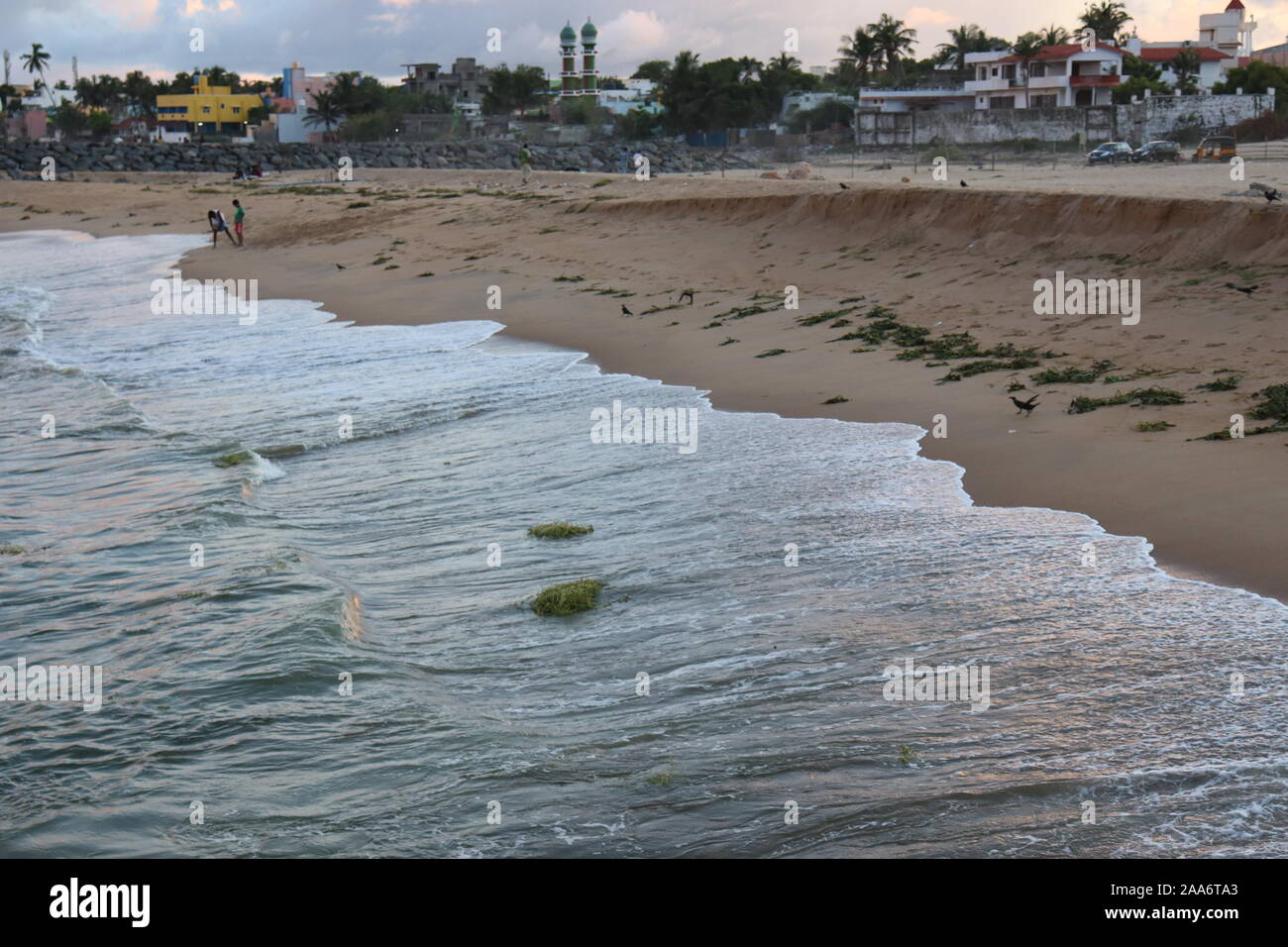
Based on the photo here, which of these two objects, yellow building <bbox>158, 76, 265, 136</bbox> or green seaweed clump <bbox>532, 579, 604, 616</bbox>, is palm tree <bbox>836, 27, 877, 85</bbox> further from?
green seaweed clump <bbox>532, 579, 604, 616</bbox>

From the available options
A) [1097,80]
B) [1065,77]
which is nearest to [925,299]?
[1097,80]

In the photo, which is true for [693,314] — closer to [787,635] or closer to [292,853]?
[787,635]

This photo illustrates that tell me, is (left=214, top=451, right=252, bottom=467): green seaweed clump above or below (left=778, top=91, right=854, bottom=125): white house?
below

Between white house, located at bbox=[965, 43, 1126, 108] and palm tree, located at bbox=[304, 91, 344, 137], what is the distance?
65222 millimetres

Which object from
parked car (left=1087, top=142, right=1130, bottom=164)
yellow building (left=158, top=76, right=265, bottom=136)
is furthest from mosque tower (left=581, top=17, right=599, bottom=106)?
parked car (left=1087, top=142, right=1130, bottom=164)

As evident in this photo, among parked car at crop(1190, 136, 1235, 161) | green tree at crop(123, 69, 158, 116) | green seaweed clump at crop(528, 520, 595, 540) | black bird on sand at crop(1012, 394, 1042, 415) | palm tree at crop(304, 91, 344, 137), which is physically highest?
green tree at crop(123, 69, 158, 116)

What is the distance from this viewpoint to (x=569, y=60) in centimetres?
13000

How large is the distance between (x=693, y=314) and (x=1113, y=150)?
38.5 metres

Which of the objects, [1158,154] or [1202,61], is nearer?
[1158,154]

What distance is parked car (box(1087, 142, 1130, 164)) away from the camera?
51156 mm

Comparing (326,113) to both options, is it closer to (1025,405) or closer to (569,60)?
(569,60)

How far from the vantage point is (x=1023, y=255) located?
20641 millimetres

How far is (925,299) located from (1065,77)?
2724 inches
